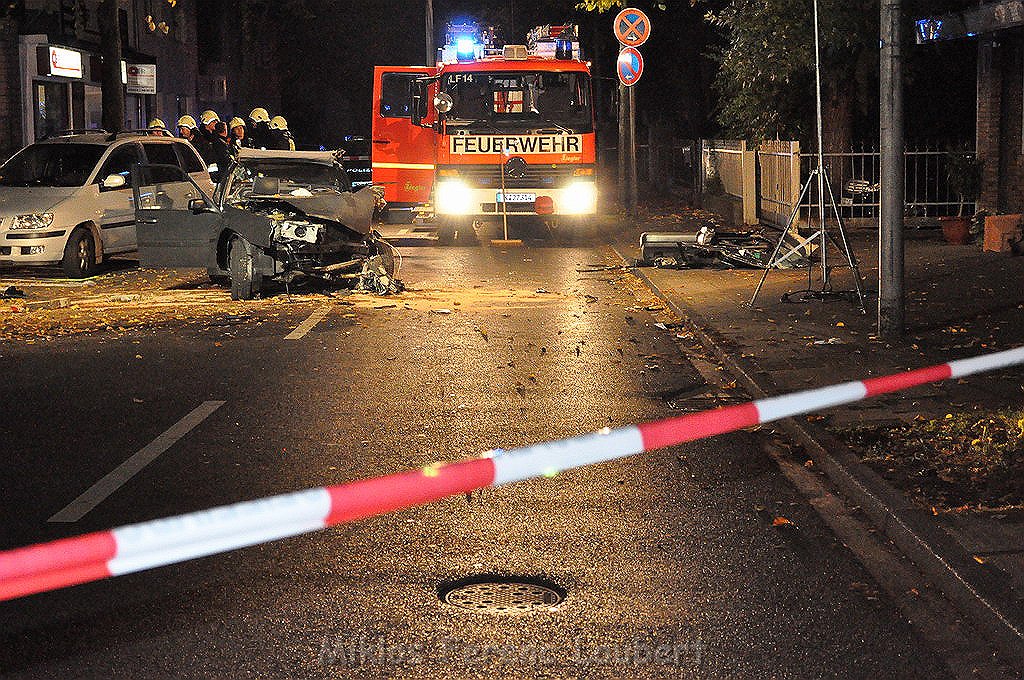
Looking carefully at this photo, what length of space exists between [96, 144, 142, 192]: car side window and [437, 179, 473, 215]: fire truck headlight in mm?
5333

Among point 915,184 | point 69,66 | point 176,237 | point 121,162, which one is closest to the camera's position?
point 176,237

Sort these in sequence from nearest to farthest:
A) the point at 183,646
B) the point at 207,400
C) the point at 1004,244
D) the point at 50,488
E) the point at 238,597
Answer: the point at 183,646 → the point at 238,597 → the point at 50,488 → the point at 207,400 → the point at 1004,244

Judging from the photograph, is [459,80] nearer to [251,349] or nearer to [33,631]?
[251,349]

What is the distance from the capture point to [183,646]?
5.04 metres

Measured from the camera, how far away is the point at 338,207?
1775cm

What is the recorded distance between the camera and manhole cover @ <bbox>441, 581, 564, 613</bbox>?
18.0 ft

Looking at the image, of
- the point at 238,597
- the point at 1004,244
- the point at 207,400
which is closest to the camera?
the point at 238,597

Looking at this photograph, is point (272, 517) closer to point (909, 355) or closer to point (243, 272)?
point (909, 355)

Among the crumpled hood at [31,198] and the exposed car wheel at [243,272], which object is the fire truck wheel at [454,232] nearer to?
the crumpled hood at [31,198]

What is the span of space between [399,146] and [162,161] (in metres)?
6.50

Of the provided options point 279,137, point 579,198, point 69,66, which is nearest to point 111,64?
point 279,137

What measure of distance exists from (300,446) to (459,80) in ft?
51.9

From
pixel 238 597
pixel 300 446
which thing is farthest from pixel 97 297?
pixel 238 597

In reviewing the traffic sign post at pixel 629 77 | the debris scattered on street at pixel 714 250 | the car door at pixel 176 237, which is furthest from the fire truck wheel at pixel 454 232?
the car door at pixel 176 237
